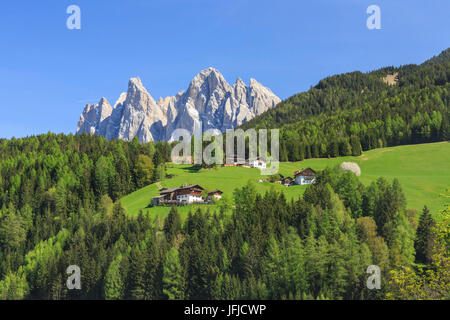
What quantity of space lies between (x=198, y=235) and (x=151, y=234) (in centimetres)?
1138

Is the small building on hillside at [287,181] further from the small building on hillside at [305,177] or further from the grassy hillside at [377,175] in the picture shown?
the grassy hillside at [377,175]

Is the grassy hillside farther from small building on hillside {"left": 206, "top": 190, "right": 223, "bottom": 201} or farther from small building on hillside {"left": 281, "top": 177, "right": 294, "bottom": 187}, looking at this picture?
small building on hillside {"left": 281, "top": 177, "right": 294, "bottom": 187}

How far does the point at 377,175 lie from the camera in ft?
427

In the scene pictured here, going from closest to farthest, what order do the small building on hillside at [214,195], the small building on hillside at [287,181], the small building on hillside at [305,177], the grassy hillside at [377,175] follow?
the grassy hillside at [377,175]
the small building on hillside at [214,195]
the small building on hillside at [305,177]
the small building on hillside at [287,181]

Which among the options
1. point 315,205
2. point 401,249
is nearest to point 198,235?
point 315,205

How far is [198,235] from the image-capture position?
79500mm

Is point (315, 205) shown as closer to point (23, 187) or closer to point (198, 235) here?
point (198, 235)

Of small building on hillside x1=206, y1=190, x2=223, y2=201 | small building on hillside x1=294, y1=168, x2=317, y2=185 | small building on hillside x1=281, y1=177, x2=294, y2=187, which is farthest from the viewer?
small building on hillside x1=281, y1=177, x2=294, y2=187

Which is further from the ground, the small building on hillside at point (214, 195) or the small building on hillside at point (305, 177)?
the small building on hillside at point (305, 177)

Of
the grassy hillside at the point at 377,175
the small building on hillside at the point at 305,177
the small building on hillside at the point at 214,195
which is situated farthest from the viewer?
the small building on hillside at the point at 305,177

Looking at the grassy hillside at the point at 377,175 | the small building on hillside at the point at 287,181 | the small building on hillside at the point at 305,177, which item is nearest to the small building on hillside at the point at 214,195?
the grassy hillside at the point at 377,175

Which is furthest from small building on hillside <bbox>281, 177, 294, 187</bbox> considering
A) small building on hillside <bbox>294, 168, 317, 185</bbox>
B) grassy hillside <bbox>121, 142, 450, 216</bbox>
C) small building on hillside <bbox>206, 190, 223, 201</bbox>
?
small building on hillside <bbox>206, 190, 223, 201</bbox>

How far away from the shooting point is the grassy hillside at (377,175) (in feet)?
341

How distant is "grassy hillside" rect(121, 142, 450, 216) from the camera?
4092 inches
